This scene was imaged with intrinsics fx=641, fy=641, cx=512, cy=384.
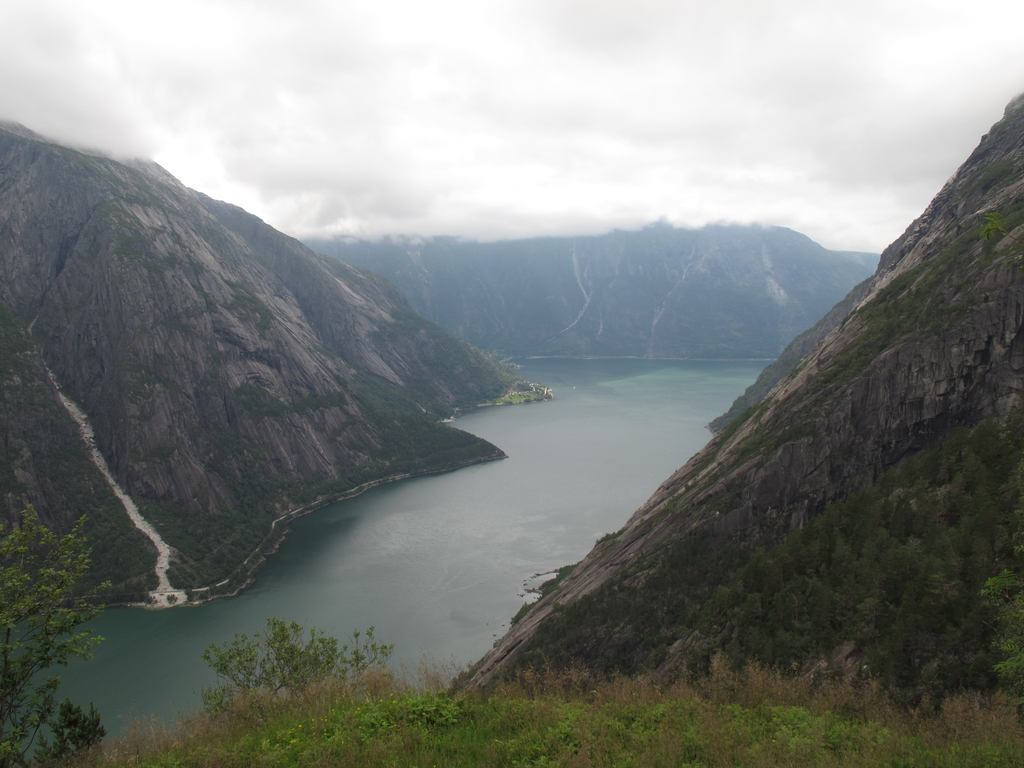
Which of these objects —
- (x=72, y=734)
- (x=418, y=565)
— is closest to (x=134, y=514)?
(x=418, y=565)

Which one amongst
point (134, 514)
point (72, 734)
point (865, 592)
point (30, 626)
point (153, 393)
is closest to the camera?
point (30, 626)

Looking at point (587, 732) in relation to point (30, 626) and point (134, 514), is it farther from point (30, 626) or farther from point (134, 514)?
point (134, 514)

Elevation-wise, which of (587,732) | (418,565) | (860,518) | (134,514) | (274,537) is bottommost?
(274,537)

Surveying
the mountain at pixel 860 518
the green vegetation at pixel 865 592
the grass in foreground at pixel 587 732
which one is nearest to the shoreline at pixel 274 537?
the mountain at pixel 860 518

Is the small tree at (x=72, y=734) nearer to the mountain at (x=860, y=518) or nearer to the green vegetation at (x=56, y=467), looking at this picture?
the mountain at (x=860, y=518)

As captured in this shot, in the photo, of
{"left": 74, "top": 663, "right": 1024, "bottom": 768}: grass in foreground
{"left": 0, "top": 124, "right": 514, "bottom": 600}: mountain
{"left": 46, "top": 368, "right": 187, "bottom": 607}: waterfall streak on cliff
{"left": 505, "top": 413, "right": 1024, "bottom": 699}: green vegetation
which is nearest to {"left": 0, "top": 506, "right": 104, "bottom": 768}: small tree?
{"left": 74, "top": 663, "right": 1024, "bottom": 768}: grass in foreground

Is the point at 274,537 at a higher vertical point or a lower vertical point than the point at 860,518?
lower

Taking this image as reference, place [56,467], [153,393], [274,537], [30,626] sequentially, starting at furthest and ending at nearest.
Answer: [153,393] → [274,537] → [56,467] → [30,626]

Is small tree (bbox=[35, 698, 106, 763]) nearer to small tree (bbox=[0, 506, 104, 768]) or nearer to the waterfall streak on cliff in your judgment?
small tree (bbox=[0, 506, 104, 768])
